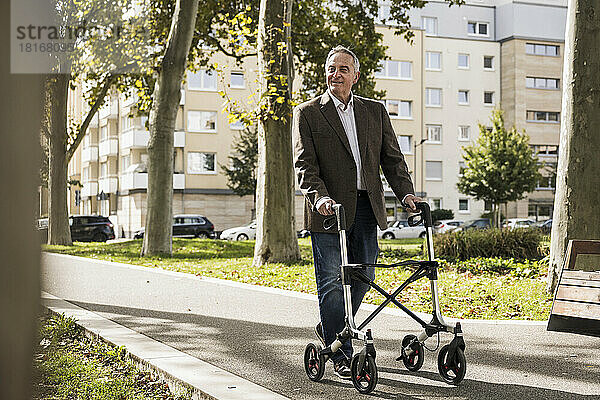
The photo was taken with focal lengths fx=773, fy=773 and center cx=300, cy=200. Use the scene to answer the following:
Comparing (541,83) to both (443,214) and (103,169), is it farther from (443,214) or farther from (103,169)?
(103,169)

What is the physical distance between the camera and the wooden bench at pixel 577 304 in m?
6.55

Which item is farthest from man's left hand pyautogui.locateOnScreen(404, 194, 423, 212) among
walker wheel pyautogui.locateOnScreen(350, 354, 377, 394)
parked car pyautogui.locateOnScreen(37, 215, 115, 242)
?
parked car pyautogui.locateOnScreen(37, 215, 115, 242)

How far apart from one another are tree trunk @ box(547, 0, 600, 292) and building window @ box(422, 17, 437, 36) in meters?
62.2

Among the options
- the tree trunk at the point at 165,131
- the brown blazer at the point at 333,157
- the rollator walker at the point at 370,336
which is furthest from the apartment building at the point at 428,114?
the rollator walker at the point at 370,336

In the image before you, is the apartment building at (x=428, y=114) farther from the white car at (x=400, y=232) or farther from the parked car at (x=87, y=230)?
the parked car at (x=87, y=230)

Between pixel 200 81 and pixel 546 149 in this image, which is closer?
pixel 200 81

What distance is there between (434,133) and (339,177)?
62176mm

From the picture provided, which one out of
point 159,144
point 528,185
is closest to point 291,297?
point 159,144

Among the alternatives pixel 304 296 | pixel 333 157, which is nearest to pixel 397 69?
pixel 304 296

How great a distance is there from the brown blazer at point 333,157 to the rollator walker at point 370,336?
0.27 m

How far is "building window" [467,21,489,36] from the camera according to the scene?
70875 millimetres

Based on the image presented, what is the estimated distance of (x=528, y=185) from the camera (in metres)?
50.3

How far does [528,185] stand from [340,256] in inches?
1866

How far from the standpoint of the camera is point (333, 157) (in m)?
5.24
